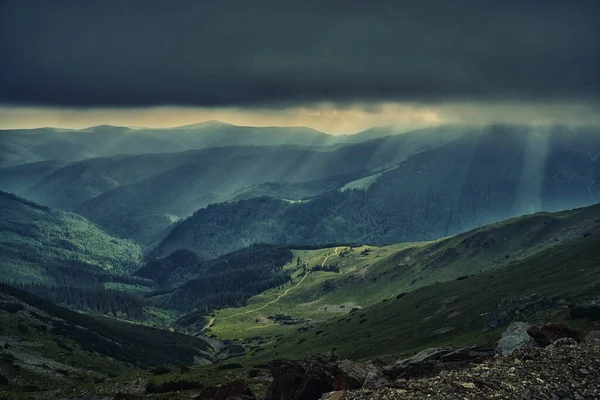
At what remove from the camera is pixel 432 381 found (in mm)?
40094

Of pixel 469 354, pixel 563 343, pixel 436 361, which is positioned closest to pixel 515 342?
pixel 563 343

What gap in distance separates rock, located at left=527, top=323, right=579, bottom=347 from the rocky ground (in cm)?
774

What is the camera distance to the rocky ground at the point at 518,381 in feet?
124

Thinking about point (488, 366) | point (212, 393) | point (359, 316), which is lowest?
point (359, 316)

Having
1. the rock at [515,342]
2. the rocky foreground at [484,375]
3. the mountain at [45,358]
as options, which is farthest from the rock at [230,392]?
the mountain at [45,358]

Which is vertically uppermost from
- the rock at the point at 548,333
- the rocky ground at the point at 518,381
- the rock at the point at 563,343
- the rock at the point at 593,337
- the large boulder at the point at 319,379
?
the rocky ground at the point at 518,381

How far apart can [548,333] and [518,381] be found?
17661 mm

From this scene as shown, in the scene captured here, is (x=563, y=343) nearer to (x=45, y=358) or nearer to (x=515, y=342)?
(x=515, y=342)

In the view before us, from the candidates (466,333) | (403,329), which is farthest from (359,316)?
(466,333)

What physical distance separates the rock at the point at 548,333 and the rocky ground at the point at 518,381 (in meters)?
7.74

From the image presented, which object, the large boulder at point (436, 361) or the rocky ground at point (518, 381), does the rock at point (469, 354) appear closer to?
the large boulder at point (436, 361)

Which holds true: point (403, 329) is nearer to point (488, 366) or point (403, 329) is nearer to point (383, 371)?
point (383, 371)

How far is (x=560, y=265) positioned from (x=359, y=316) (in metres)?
70.8

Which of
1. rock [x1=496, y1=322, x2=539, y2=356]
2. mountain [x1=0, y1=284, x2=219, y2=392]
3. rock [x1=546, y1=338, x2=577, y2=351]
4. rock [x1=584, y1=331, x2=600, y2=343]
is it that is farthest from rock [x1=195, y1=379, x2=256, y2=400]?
mountain [x1=0, y1=284, x2=219, y2=392]
